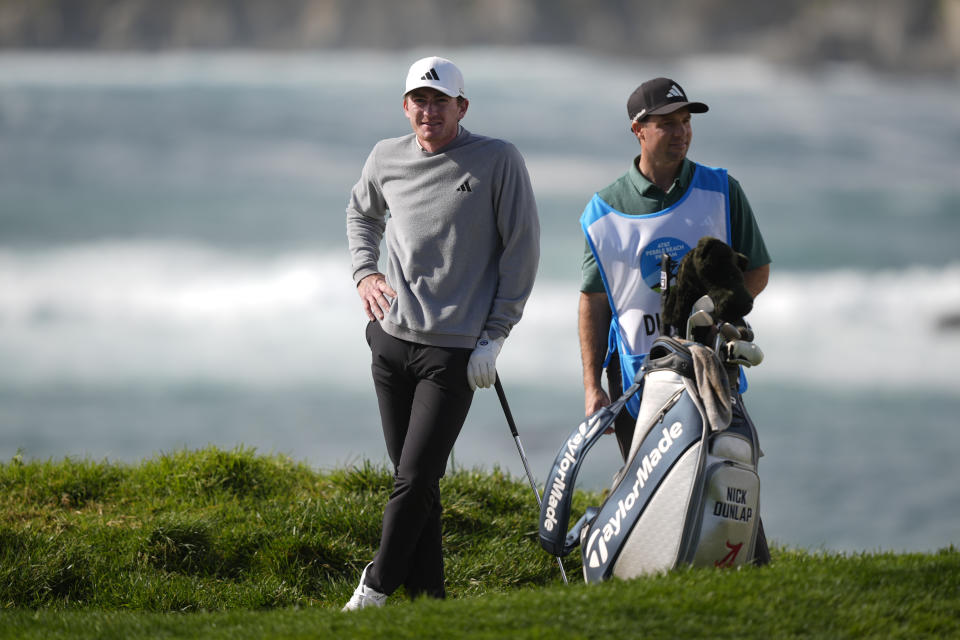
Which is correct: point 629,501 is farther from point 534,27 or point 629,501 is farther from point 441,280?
point 534,27

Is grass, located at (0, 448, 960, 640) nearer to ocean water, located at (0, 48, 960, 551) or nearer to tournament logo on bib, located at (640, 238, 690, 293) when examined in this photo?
tournament logo on bib, located at (640, 238, 690, 293)

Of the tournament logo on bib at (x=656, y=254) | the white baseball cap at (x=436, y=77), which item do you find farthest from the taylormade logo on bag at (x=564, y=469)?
the white baseball cap at (x=436, y=77)

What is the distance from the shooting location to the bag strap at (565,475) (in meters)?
3.24

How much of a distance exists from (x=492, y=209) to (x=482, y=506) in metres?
2.09

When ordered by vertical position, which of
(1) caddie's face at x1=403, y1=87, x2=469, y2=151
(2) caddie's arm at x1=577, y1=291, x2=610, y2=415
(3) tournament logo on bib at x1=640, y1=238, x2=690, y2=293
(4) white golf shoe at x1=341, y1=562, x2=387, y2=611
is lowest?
(4) white golf shoe at x1=341, y1=562, x2=387, y2=611

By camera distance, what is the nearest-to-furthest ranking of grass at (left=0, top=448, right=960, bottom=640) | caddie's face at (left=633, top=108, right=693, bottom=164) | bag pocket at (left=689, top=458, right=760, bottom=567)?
grass at (left=0, top=448, right=960, bottom=640) < bag pocket at (left=689, top=458, right=760, bottom=567) < caddie's face at (left=633, top=108, right=693, bottom=164)

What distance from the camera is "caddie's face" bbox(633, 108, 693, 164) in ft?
11.8

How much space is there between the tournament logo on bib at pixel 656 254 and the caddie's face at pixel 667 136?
29 cm

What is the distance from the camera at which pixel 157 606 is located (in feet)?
13.1

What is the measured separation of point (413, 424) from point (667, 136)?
129 cm

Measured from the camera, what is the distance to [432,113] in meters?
3.56

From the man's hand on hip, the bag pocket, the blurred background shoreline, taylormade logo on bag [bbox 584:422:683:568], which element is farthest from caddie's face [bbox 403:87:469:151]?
the blurred background shoreline

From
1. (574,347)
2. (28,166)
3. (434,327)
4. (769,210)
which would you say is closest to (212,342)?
(574,347)

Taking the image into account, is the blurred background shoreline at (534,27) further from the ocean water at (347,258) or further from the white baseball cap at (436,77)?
the white baseball cap at (436,77)
